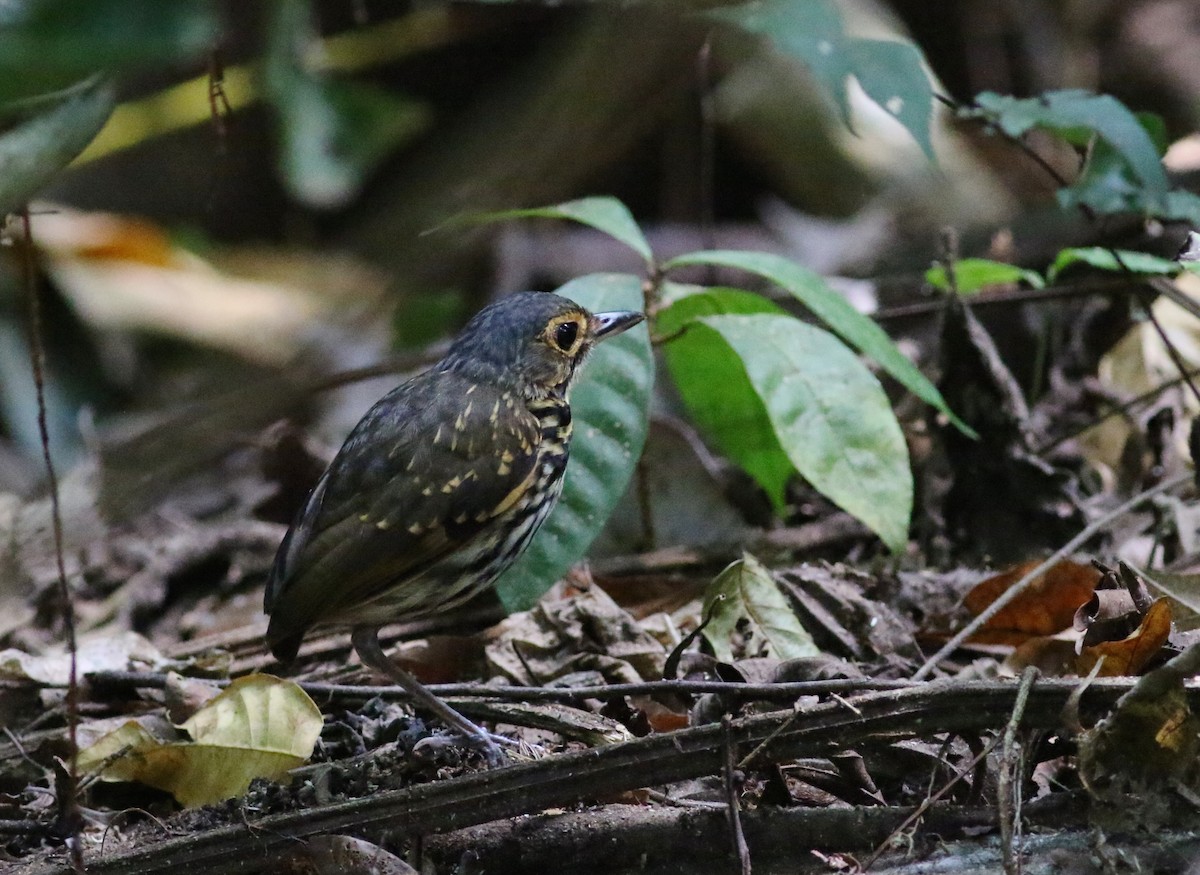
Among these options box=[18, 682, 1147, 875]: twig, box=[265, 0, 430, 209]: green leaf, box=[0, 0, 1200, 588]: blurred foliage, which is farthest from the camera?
box=[265, 0, 430, 209]: green leaf

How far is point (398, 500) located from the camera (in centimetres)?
340

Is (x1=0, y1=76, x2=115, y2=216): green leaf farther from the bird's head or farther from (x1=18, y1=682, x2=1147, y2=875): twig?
the bird's head

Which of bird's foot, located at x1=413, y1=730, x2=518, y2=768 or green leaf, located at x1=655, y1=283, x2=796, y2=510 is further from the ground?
green leaf, located at x1=655, y1=283, x2=796, y2=510

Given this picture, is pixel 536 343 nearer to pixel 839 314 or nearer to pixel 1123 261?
pixel 839 314

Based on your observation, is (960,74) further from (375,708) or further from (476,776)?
(476,776)

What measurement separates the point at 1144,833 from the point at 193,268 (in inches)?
287

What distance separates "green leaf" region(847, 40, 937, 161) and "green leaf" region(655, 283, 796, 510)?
2.34ft

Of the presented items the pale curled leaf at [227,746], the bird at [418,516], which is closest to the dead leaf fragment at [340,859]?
the pale curled leaf at [227,746]

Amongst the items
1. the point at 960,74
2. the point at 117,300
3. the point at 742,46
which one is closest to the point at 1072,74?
the point at 960,74

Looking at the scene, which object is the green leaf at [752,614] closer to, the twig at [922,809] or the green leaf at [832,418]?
the green leaf at [832,418]

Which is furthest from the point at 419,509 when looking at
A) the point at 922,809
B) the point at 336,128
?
the point at 336,128

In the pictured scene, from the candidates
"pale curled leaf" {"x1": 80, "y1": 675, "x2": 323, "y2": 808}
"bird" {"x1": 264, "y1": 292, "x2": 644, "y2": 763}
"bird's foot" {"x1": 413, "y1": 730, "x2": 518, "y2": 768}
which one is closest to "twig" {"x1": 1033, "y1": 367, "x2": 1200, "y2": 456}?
"bird" {"x1": 264, "y1": 292, "x2": 644, "y2": 763}

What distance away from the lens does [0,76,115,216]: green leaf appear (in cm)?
216

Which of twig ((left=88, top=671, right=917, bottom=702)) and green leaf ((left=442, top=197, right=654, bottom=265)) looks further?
green leaf ((left=442, top=197, right=654, bottom=265))
